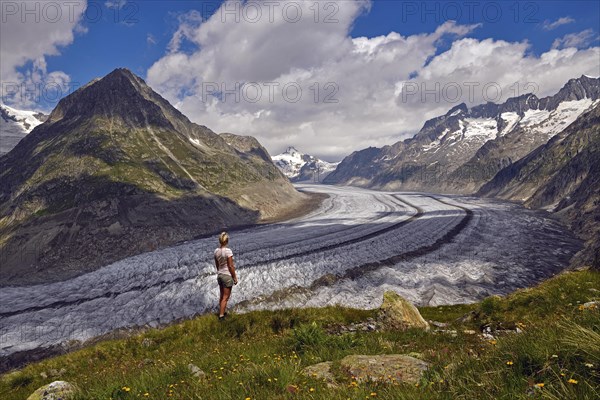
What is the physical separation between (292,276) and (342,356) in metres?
37.3

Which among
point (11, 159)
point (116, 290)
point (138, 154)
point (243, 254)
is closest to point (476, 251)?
point (243, 254)

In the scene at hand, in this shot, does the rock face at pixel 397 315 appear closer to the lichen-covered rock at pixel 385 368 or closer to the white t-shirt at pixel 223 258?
the white t-shirt at pixel 223 258

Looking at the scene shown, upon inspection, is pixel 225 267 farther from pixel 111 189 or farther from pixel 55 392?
pixel 111 189

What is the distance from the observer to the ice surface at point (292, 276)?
122 ft

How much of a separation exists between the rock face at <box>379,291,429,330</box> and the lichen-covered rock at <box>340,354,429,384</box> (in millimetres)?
7232

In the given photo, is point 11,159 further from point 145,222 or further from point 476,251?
point 476,251

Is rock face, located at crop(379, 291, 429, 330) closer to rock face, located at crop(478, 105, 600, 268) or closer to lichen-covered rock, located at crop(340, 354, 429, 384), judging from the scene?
lichen-covered rock, located at crop(340, 354, 429, 384)

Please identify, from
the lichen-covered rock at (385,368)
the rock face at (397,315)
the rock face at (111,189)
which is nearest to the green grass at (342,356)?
the lichen-covered rock at (385,368)

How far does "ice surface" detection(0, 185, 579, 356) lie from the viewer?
37.2 meters

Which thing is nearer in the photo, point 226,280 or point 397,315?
point 226,280

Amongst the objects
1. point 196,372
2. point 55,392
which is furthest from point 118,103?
point 196,372

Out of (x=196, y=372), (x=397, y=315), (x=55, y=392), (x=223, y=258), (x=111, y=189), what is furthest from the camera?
(x=111, y=189)

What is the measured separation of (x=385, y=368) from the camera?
6605 millimetres

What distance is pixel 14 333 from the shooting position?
35.4 metres
